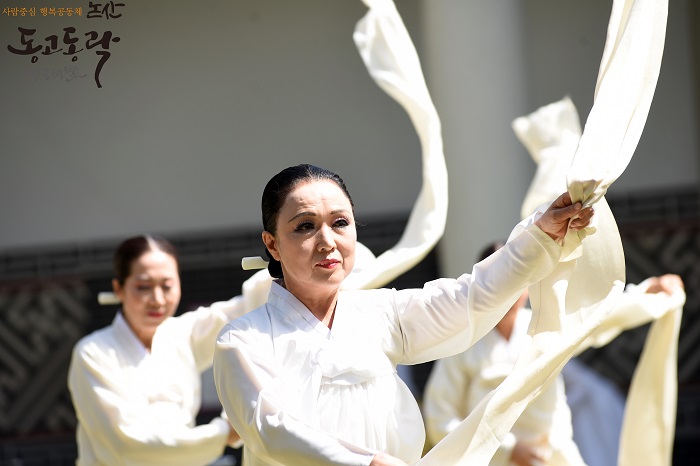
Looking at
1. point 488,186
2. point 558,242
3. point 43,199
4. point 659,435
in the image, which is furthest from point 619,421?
point 558,242

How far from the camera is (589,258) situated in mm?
2658

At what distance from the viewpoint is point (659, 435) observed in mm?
3850

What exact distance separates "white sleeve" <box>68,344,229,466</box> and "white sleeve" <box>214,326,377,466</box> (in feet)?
3.80

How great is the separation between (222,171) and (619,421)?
2.29 metres

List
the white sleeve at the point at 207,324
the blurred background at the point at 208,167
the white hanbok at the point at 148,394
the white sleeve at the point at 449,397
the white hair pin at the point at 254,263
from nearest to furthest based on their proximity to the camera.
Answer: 1. the white hair pin at the point at 254,263
2. the white hanbok at the point at 148,394
3. the white sleeve at the point at 207,324
4. the white sleeve at the point at 449,397
5. the blurred background at the point at 208,167

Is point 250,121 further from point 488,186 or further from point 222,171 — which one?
point 488,186

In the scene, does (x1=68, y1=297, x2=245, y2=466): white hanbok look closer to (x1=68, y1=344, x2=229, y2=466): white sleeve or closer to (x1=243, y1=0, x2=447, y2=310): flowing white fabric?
(x1=68, y1=344, x2=229, y2=466): white sleeve

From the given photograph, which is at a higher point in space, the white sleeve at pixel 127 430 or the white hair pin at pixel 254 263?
the white hair pin at pixel 254 263

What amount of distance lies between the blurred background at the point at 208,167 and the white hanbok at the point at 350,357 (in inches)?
157

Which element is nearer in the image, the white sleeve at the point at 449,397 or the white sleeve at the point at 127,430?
the white sleeve at the point at 127,430

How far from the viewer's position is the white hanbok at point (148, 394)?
3.54 meters

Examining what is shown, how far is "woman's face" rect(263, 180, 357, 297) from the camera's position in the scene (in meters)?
2.38

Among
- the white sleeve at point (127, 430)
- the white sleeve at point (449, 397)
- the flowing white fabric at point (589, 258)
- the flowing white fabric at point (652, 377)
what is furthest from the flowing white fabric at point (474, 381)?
the flowing white fabric at point (589, 258)

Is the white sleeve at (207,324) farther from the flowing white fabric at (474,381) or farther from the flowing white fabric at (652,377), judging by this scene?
the flowing white fabric at (652,377)
